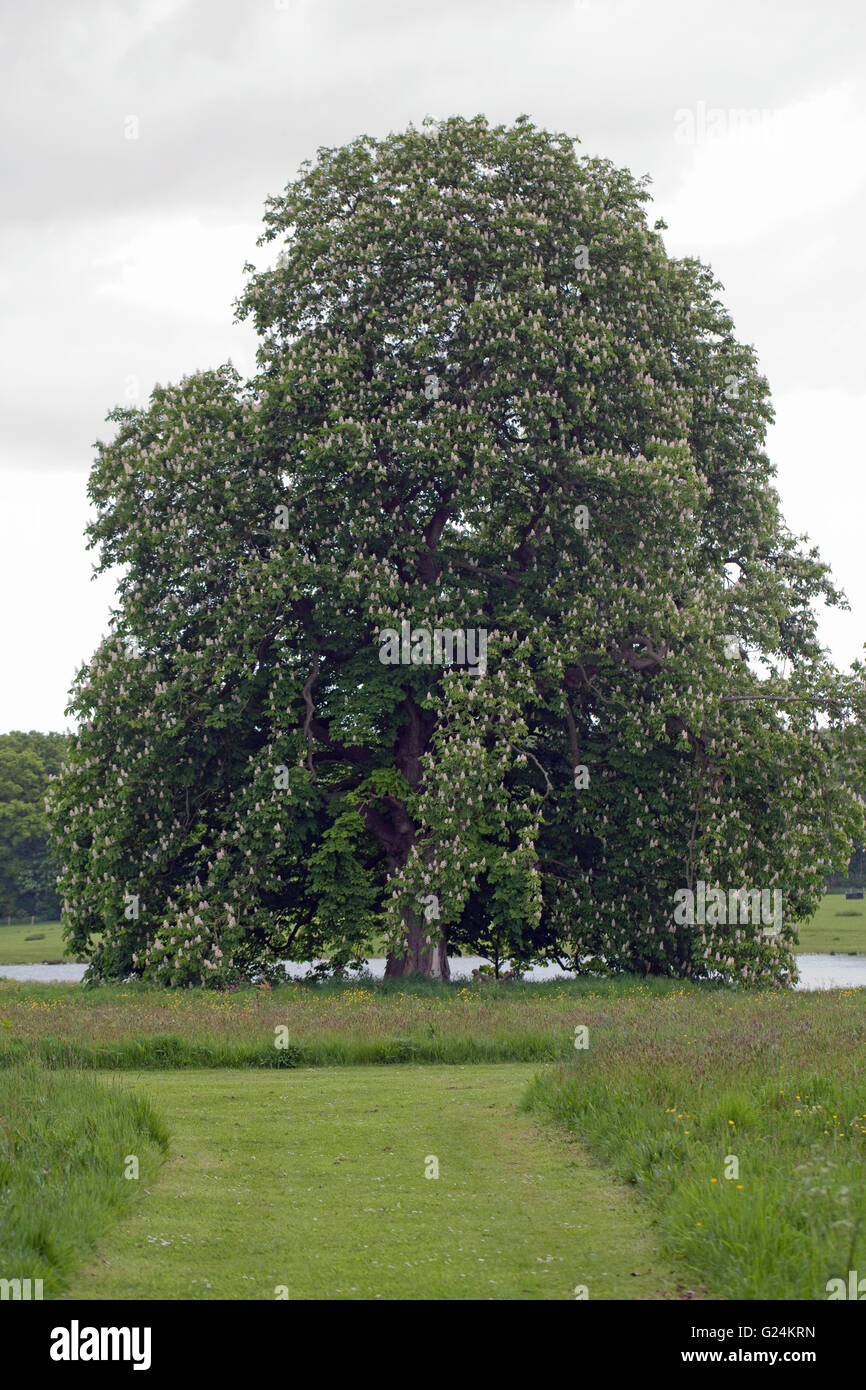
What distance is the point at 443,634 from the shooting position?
29.2 m

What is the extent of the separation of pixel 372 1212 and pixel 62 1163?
8.34ft

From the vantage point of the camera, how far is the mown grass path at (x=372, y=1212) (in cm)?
843

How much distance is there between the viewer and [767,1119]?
1154 cm

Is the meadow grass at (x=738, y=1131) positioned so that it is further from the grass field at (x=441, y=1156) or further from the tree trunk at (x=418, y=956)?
the tree trunk at (x=418, y=956)

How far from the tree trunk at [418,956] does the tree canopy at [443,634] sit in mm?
90

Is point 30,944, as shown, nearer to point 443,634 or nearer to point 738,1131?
point 443,634

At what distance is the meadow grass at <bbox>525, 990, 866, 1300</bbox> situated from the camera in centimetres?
808

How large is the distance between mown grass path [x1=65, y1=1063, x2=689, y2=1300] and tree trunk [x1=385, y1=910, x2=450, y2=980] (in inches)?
544

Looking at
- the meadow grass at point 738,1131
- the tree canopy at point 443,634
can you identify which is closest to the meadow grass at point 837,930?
the tree canopy at point 443,634

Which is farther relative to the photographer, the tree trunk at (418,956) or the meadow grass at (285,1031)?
the tree trunk at (418,956)

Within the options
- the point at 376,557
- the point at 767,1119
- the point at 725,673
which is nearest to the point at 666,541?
the point at 725,673

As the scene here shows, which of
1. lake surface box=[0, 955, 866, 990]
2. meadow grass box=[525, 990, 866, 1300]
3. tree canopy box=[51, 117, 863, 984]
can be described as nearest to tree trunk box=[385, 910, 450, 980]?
tree canopy box=[51, 117, 863, 984]

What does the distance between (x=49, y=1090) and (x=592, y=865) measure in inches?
797

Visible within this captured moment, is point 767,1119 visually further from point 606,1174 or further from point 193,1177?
point 193,1177
